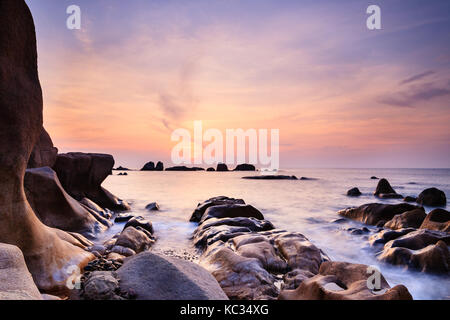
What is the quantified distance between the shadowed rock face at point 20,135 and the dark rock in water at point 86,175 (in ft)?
32.8

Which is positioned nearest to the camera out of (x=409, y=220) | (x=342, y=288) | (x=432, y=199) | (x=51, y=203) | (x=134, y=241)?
(x=342, y=288)

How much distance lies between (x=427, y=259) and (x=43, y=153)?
14.4m

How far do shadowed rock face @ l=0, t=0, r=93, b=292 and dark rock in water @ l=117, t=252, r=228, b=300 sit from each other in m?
1.92

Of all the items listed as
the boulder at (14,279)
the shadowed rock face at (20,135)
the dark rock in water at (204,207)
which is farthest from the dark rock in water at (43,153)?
the boulder at (14,279)

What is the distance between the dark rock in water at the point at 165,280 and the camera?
10.0 ft

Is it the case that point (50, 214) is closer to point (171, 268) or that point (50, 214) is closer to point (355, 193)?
point (171, 268)

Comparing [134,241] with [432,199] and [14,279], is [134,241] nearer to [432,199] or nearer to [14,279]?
[14,279]

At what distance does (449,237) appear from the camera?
24.9ft

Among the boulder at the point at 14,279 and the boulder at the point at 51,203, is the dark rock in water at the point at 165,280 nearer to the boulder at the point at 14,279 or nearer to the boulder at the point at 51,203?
the boulder at the point at 14,279

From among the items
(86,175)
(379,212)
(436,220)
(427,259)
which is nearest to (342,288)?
(427,259)

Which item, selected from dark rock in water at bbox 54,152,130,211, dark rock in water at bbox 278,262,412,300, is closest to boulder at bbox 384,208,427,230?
dark rock in water at bbox 278,262,412,300

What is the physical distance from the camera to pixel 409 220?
10.1 m

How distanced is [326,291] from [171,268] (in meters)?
1.99

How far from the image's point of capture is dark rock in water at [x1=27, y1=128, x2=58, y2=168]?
36.7 feet
